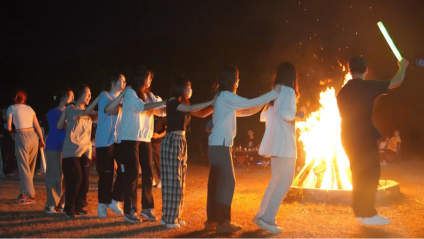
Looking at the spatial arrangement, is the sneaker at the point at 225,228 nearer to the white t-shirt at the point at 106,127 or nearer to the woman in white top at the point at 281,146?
the woman in white top at the point at 281,146

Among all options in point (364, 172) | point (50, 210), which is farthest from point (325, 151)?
point (50, 210)

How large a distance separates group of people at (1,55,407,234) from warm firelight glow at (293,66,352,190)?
122 inches

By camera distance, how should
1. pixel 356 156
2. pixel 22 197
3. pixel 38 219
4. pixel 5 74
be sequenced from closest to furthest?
pixel 356 156
pixel 38 219
pixel 22 197
pixel 5 74

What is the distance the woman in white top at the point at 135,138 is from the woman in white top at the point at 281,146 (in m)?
1.60

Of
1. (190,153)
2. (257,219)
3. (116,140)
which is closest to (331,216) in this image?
(257,219)

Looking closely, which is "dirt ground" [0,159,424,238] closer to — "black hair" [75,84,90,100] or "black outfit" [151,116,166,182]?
"black outfit" [151,116,166,182]

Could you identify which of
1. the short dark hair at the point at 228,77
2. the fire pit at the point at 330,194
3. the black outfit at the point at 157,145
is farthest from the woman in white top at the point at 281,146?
the fire pit at the point at 330,194

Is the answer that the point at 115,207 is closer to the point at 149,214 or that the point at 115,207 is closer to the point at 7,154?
the point at 149,214

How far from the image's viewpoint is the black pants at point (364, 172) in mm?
5410

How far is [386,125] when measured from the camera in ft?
85.7

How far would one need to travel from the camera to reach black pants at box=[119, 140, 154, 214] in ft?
20.5

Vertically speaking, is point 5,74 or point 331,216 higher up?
point 5,74

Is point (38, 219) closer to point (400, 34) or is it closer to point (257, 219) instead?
point (257, 219)

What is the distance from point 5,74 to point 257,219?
3096cm
